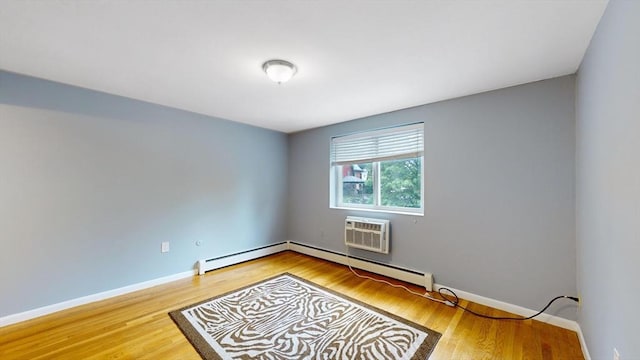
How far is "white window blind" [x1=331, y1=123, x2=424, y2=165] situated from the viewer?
312 centimetres

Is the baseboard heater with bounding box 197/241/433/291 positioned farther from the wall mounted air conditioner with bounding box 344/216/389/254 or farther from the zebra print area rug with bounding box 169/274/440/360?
the zebra print area rug with bounding box 169/274/440/360

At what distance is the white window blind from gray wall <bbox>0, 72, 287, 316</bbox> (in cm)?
159

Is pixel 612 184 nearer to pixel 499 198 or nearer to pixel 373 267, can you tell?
pixel 499 198

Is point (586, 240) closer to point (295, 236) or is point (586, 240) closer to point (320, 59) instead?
point (320, 59)

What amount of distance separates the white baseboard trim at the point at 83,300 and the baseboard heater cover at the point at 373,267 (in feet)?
5.97

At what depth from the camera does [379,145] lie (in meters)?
3.52

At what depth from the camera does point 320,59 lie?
1.94 metres

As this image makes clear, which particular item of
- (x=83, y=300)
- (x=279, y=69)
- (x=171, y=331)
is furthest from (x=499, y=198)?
(x=83, y=300)

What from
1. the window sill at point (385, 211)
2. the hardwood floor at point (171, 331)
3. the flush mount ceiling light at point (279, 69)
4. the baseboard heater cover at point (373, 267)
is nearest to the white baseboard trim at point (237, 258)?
the baseboard heater cover at point (373, 267)

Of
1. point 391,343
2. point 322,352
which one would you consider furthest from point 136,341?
point 391,343

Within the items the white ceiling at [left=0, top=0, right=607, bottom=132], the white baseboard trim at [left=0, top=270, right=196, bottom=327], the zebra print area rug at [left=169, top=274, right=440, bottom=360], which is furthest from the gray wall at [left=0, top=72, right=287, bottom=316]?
the zebra print area rug at [left=169, top=274, right=440, bottom=360]

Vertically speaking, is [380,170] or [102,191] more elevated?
[380,170]

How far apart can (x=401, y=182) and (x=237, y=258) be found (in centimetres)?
264

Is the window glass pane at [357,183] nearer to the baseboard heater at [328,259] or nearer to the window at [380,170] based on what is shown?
the window at [380,170]
